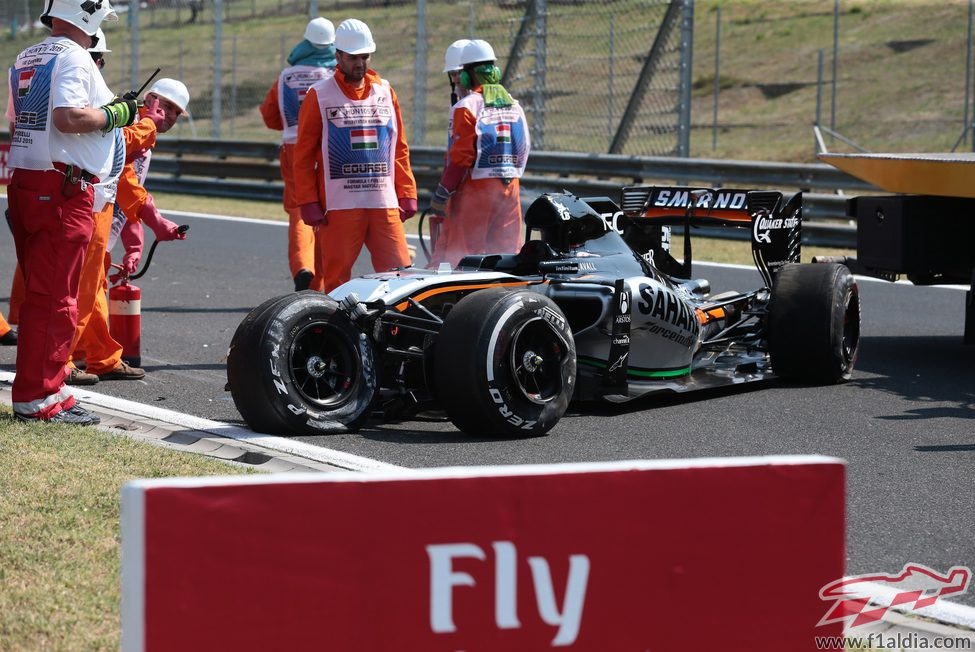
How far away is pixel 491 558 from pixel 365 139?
6024 mm

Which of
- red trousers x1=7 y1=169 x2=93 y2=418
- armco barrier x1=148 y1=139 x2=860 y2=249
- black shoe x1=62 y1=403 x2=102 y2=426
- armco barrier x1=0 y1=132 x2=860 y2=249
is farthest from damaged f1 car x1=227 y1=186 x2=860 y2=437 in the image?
armco barrier x1=148 y1=139 x2=860 y2=249

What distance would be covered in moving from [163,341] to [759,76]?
2713 cm

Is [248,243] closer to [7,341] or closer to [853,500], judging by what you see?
[7,341]

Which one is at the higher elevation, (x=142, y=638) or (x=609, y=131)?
(x=609, y=131)

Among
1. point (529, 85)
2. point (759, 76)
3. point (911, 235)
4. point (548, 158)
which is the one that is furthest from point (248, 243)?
point (759, 76)

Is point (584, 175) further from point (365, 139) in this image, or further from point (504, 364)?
point (504, 364)

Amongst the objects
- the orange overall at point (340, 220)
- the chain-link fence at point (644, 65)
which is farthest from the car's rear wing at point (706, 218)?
the chain-link fence at point (644, 65)

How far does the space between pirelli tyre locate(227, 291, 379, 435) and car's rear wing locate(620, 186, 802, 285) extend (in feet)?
7.06

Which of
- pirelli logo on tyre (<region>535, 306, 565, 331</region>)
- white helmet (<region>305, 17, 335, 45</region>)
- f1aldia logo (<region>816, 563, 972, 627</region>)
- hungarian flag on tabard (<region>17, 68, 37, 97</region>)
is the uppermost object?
white helmet (<region>305, 17, 335, 45</region>)

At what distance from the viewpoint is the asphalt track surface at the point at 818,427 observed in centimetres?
525

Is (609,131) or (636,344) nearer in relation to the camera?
(636,344)

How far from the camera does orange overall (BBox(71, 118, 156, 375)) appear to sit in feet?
24.2

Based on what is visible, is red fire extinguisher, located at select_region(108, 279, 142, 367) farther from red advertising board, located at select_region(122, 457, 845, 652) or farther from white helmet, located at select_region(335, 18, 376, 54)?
red advertising board, located at select_region(122, 457, 845, 652)

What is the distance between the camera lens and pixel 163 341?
9.30 m
